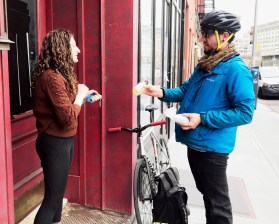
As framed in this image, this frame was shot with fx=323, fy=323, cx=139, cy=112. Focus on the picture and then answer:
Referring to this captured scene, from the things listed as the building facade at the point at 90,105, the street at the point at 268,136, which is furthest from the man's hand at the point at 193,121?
the street at the point at 268,136

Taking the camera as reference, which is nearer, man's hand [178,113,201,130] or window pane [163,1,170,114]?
man's hand [178,113,201,130]

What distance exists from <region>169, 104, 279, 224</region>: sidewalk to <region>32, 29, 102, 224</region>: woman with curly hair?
5.82 feet

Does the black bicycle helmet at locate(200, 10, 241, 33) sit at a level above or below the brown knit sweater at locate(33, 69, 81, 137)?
above

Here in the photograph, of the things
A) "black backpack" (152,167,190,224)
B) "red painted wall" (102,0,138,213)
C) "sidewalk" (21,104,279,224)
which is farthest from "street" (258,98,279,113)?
"black backpack" (152,167,190,224)

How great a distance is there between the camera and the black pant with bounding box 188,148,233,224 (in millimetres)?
2271

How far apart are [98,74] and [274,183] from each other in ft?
10.5

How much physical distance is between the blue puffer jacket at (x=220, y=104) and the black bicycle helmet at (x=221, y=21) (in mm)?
220

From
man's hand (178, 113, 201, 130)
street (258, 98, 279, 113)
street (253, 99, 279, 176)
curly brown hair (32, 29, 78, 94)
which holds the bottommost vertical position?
street (258, 98, 279, 113)

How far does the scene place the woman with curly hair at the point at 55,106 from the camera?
216 cm

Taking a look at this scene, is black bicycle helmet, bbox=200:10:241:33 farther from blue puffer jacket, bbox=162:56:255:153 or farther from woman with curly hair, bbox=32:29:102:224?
woman with curly hair, bbox=32:29:102:224

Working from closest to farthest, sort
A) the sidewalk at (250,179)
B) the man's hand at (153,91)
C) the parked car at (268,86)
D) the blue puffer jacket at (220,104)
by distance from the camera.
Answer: the blue puffer jacket at (220,104) → the man's hand at (153,91) → the sidewalk at (250,179) → the parked car at (268,86)

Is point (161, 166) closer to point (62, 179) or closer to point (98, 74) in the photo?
point (98, 74)

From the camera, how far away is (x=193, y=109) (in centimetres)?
233

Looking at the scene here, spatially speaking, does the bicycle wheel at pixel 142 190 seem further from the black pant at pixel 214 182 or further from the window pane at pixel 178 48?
the window pane at pixel 178 48
